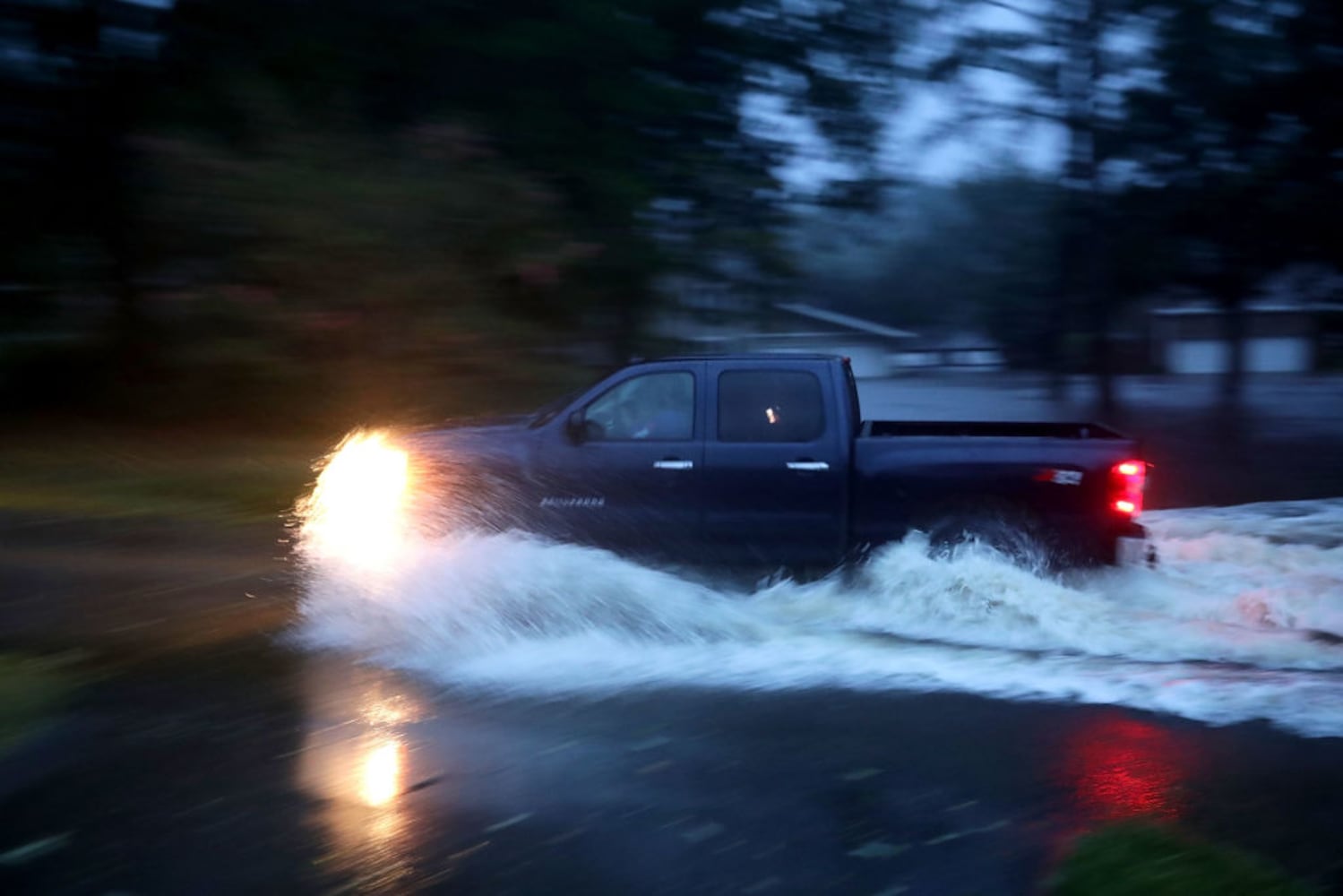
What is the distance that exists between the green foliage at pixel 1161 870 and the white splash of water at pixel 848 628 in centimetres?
208

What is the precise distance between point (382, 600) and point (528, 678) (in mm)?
1418

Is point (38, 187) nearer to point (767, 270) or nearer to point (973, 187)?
point (767, 270)

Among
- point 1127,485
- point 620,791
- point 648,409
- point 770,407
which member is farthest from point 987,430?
point 620,791

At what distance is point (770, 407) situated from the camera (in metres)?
8.66

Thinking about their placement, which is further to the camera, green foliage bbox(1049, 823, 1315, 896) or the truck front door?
the truck front door

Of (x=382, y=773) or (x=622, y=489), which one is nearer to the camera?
(x=382, y=773)

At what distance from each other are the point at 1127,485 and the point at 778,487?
7.28ft

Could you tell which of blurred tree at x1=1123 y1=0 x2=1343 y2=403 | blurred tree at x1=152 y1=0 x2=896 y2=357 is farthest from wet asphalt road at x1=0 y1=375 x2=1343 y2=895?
blurred tree at x1=1123 y1=0 x2=1343 y2=403

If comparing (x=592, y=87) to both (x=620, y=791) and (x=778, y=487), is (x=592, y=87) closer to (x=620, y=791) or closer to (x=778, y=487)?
(x=778, y=487)

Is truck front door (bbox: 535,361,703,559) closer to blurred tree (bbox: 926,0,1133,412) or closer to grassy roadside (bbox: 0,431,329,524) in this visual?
grassy roadside (bbox: 0,431,329,524)

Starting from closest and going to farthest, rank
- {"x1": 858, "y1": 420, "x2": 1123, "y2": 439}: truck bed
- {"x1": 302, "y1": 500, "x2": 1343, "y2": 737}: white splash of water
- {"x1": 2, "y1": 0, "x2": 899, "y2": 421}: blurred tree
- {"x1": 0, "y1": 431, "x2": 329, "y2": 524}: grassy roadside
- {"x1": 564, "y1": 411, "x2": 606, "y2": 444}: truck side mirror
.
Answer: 1. {"x1": 302, "y1": 500, "x2": 1343, "y2": 737}: white splash of water
2. {"x1": 564, "y1": 411, "x2": 606, "y2": 444}: truck side mirror
3. {"x1": 858, "y1": 420, "x2": 1123, "y2": 439}: truck bed
4. {"x1": 2, "y1": 0, "x2": 899, "y2": 421}: blurred tree
5. {"x1": 0, "y1": 431, "x2": 329, "y2": 524}: grassy roadside

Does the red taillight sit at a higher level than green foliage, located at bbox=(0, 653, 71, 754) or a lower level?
higher

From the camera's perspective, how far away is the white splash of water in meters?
6.93

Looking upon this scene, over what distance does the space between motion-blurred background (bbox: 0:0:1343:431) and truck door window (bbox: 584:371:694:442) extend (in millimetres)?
2854
